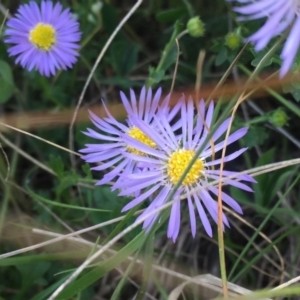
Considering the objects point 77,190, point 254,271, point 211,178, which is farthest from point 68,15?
point 254,271

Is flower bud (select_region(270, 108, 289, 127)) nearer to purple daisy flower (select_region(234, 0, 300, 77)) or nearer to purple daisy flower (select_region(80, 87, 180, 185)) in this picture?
purple daisy flower (select_region(80, 87, 180, 185))

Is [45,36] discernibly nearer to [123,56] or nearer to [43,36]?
[43,36]

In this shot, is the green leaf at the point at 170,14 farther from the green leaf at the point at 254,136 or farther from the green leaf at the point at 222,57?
the green leaf at the point at 254,136

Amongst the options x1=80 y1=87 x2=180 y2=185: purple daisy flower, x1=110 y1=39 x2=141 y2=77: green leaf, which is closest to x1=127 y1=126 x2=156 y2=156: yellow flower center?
x1=80 y1=87 x2=180 y2=185: purple daisy flower

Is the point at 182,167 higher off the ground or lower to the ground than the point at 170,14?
lower

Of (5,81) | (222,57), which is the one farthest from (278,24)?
(5,81)

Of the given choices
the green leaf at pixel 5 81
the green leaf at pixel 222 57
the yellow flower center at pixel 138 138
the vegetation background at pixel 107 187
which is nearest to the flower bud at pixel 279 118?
the vegetation background at pixel 107 187

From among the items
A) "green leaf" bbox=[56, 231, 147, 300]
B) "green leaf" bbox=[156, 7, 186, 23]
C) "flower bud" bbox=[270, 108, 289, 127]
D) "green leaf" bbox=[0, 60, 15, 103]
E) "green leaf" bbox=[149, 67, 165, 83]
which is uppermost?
"green leaf" bbox=[156, 7, 186, 23]
